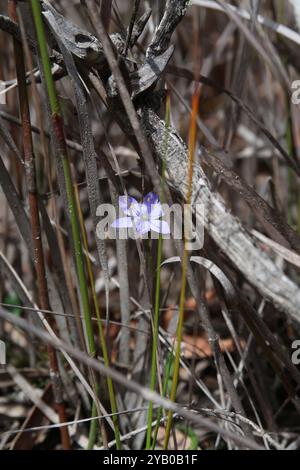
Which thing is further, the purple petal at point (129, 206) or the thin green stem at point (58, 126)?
the purple petal at point (129, 206)

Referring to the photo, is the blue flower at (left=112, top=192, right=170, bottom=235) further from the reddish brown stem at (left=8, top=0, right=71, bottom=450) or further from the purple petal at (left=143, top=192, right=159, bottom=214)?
the reddish brown stem at (left=8, top=0, right=71, bottom=450)

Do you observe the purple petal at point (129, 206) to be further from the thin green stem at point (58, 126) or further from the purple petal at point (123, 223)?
the thin green stem at point (58, 126)

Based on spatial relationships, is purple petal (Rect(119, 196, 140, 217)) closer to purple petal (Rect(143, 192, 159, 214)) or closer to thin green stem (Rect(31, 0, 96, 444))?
purple petal (Rect(143, 192, 159, 214))

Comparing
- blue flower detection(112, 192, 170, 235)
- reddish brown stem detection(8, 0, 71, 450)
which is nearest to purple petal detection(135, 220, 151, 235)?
blue flower detection(112, 192, 170, 235)

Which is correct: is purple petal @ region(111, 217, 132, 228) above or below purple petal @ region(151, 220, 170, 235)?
above

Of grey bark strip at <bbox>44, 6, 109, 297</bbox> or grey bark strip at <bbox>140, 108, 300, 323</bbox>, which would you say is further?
grey bark strip at <bbox>44, 6, 109, 297</bbox>

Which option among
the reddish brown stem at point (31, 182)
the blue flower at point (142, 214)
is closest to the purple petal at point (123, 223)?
the blue flower at point (142, 214)
